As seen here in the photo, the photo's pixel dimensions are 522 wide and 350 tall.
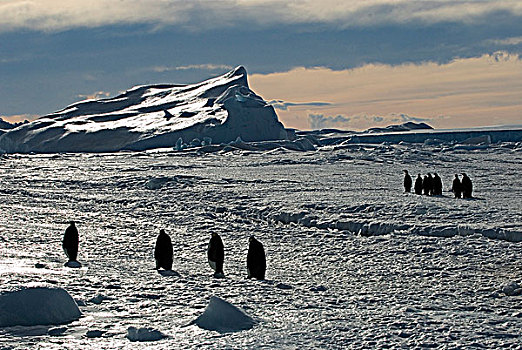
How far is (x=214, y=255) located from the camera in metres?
10.4

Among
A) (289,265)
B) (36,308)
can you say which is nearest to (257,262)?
(289,265)

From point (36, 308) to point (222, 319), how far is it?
6.75ft

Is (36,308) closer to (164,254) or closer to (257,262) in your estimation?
(164,254)

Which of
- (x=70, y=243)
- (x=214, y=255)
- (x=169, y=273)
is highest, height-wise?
(x=70, y=243)

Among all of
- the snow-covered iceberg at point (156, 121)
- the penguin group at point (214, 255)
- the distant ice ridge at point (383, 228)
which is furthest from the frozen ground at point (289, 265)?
the snow-covered iceberg at point (156, 121)

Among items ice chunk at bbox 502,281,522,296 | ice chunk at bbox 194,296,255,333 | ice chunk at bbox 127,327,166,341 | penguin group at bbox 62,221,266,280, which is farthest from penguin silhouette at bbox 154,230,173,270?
ice chunk at bbox 502,281,522,296

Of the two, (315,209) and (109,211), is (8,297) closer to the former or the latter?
(315,209)

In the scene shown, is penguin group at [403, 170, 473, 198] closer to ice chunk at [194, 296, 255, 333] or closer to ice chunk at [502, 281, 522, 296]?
ice chunk at [502, 281, 522, 296]

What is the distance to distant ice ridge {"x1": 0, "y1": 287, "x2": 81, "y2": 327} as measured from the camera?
6.89 m

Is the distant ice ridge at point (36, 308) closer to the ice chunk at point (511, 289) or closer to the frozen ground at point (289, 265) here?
the frozen ground at point (289, 265)

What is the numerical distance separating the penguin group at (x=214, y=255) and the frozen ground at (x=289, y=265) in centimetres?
25

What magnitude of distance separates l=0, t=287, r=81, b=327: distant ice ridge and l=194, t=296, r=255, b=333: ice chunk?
1486 millimetres

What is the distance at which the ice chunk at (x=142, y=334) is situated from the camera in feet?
20.7

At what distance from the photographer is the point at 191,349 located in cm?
601
